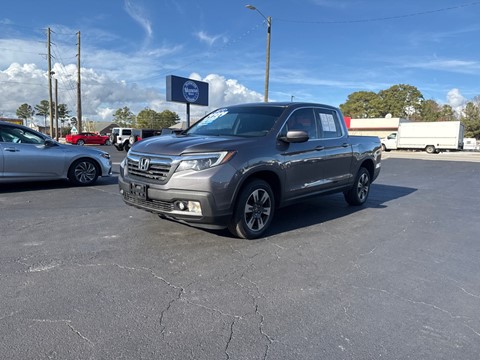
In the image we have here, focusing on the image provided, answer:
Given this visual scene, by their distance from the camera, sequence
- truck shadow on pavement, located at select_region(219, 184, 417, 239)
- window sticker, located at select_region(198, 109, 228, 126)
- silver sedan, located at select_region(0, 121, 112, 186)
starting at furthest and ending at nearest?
silver sedan, located at select_region(0, 121, 112, 186) → window sticker, located at select_region(198, 109, 228, 126) → truck shadow on pavement, located at select_region(219, 184, 417, 239)

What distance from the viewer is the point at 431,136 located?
33.7m

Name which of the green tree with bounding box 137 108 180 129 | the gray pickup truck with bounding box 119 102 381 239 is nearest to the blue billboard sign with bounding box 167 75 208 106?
the gray pickup truck with bounding box 119 102 381 239

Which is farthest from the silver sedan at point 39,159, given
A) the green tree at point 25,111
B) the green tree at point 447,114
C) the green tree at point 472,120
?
the green tree at point 25,111

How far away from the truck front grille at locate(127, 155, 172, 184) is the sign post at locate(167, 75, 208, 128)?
2178 cm

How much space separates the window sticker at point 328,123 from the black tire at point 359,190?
47.5 inches

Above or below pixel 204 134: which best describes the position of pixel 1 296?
below

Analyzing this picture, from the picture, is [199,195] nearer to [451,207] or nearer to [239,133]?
[239,133]

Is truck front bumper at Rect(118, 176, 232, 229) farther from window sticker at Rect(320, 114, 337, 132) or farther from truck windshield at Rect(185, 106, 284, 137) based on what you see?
window sticker at Rect(320, 114, 337, 132)

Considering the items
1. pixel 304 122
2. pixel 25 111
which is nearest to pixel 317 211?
pixel 304 122

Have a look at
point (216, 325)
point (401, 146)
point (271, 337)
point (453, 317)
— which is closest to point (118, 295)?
point (216, 325)

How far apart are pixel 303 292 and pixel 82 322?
1.84m

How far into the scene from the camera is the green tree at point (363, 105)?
86.5 meters

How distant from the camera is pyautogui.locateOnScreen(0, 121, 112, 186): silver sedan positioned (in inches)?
297

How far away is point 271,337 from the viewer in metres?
2.58
